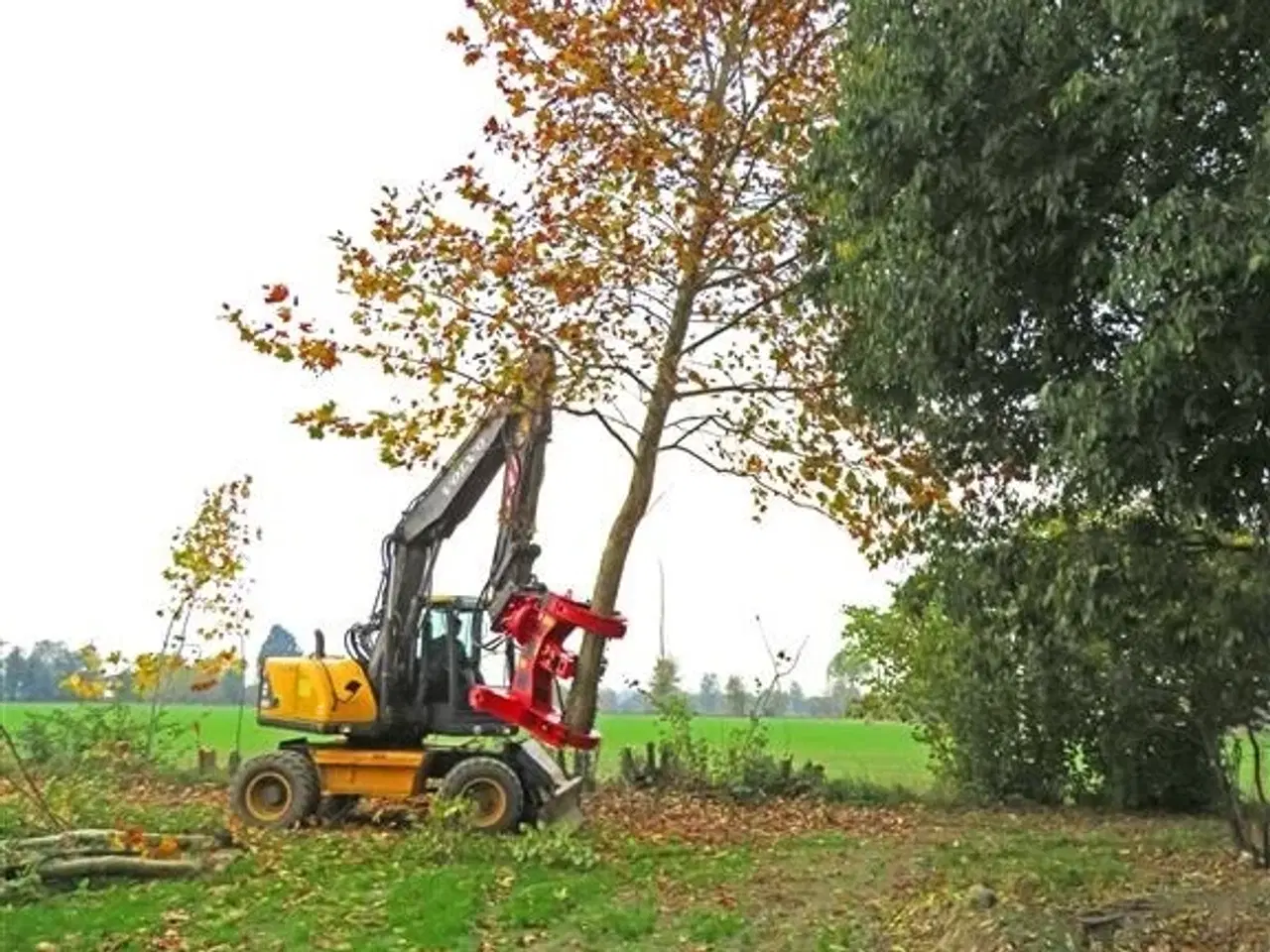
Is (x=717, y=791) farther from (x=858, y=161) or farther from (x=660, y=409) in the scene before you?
(x=858, y=161)

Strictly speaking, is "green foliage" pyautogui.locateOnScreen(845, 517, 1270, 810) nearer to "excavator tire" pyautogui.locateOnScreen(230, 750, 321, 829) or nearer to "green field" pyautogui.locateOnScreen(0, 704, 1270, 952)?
"green field" pyautogui.locateOnScreen(0, 704, 1270, 952)

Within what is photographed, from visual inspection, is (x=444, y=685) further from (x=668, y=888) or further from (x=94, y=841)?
(x=668, y=888)

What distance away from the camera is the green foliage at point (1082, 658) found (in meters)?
9.41

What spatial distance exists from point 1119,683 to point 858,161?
5.57m

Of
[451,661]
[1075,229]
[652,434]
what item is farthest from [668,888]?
[652,434]

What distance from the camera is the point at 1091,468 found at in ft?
25.3

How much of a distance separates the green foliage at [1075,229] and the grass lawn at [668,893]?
2.52 meters

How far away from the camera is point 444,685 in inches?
546

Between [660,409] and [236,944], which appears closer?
[236,944]

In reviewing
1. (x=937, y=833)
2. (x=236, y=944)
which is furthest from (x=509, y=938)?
(x=937, y=833)

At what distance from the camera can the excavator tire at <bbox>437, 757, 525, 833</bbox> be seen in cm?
1285

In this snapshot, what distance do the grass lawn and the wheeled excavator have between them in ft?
1.81

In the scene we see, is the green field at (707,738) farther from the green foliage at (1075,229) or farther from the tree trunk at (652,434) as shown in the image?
the green foliage at (1075,229)

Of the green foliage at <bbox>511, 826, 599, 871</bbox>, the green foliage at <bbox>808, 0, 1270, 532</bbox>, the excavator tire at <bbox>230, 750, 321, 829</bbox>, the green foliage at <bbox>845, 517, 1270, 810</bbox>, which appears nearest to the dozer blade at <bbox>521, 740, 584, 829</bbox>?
the green foliage at <bbox>511, 826, 599, 871</bbox>
